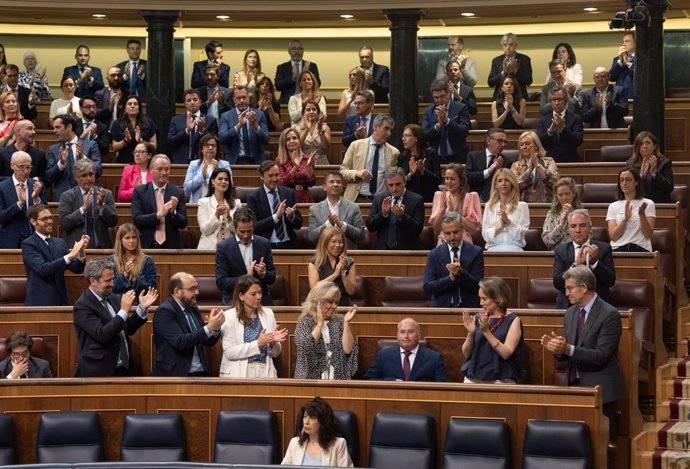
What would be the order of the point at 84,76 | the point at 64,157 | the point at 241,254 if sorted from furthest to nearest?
1. the point at 84,76
2. the point at 64,157
3. the point at 241,254

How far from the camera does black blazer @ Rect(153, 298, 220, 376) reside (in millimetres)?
8016

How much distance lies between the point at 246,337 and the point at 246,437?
723mm

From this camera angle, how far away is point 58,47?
15.9 metres

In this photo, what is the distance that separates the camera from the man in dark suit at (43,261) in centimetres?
891

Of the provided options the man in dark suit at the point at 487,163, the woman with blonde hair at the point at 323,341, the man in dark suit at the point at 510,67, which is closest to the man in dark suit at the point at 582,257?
the woman with blonde hair at the point at 323,341

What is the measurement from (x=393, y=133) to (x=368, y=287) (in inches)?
140

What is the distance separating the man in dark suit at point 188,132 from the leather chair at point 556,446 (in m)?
5.28

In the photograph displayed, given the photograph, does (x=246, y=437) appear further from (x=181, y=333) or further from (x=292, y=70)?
(x=292, y=70)

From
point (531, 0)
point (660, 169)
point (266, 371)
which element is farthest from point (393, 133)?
point (266, 371)

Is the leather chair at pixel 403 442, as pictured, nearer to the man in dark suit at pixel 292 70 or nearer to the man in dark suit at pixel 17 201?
the man in dark suit at pixel 17 201

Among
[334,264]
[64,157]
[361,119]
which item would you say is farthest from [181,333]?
[361,119]

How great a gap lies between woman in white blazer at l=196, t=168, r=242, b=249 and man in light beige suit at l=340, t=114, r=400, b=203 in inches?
45.1

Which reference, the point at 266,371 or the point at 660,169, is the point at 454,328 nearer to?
the point at 266,371

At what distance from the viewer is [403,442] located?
7414 millimetres
